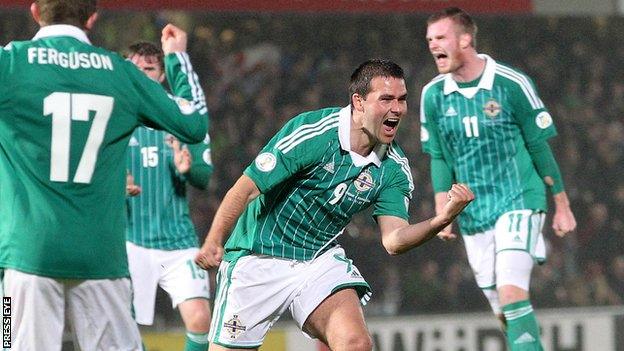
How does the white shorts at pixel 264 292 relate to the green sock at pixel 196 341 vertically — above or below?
above

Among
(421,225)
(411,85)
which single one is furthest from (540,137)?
(411,85)

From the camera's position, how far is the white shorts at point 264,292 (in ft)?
17.3

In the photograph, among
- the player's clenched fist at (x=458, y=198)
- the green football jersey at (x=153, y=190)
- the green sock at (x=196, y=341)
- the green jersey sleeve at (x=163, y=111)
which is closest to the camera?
the green jersey sleeve at (x=163, y=111)

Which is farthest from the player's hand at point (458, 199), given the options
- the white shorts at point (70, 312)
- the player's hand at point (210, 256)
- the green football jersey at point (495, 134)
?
the green football jersey at point (495, 134)

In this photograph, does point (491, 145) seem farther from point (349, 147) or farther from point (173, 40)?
point (173, 40)

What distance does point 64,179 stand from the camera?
13.6 feet

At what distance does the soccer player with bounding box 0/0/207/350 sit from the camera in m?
4.12

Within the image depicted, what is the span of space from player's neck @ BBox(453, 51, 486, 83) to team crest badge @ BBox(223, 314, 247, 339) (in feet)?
7.38

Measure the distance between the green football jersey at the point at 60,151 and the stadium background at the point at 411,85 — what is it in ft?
20.7

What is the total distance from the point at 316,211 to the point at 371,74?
0.61 meters

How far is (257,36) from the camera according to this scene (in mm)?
11836

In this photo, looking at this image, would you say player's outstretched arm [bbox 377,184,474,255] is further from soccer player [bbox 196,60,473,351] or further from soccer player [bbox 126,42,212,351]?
soccer player [bbox 126,42,212,351]

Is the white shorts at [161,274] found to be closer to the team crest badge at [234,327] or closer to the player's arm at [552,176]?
the team crest badge at [234,327]

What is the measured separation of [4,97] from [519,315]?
331 cm
